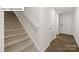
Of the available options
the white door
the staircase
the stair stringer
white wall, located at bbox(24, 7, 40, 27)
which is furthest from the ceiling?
the staircase

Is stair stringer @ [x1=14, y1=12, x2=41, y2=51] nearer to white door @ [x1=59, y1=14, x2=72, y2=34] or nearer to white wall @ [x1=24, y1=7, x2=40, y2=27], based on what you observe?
white wall @ [x1=24, y1=7, x2=40, y2=27]

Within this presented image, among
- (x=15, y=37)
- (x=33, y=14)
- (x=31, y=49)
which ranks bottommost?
(x=31, y=49)

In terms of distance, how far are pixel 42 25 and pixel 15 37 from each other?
35 centimetres

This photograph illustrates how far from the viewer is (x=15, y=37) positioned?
4.78ft

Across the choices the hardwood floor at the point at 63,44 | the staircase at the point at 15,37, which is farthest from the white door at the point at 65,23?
the staircase at the point at 15,37

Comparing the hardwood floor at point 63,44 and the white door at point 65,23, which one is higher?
the white door at point 65,23

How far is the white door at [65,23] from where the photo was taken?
1469 mm

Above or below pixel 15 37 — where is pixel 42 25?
above

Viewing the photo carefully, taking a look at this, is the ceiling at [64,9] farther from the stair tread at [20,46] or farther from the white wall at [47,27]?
the stair tread at [20,46]

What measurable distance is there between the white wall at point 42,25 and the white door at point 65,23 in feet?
0.20

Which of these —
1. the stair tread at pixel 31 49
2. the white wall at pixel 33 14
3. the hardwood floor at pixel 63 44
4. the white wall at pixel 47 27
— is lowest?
the stair tread at pixel 31 49

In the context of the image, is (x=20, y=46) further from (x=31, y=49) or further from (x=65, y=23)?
(x=65, y=23)

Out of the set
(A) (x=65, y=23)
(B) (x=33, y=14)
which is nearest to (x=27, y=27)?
(B) (x=33, y=14)
